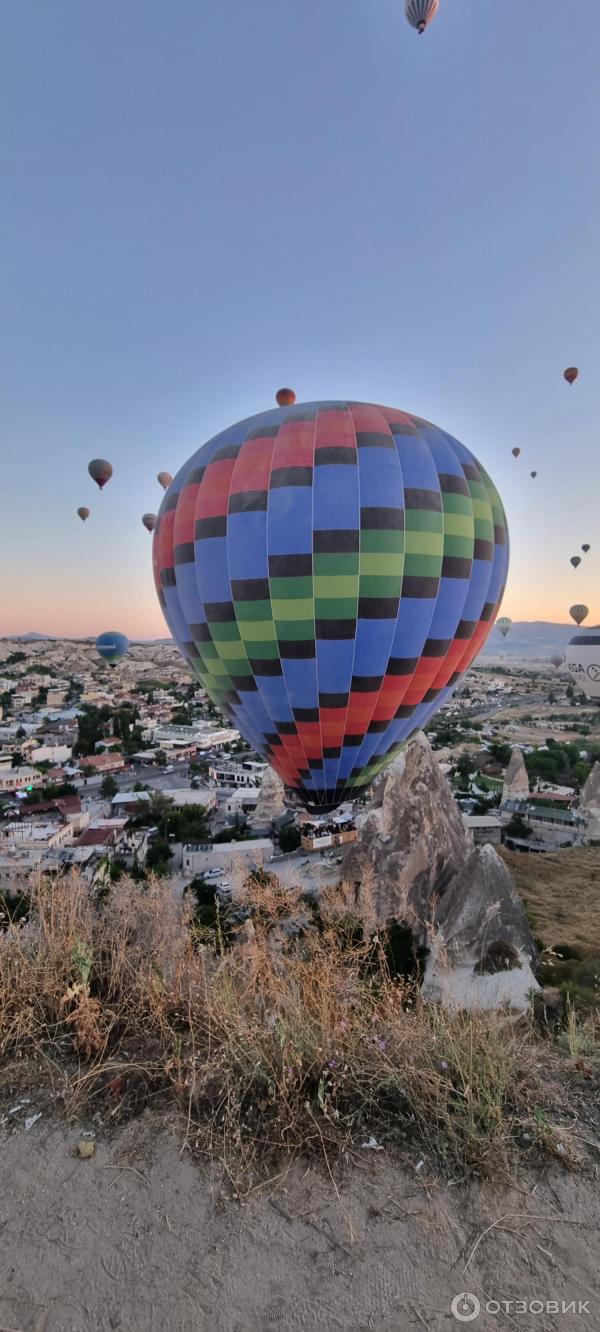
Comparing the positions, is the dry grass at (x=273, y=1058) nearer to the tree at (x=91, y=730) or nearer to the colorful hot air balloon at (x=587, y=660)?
the colorful hot air balloon at (x=587, y=660)

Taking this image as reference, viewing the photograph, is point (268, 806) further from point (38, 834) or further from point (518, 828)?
point (518, 828)

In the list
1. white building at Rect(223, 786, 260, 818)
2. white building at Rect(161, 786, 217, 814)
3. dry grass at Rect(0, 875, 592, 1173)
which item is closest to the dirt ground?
dry grass at Rect(0, 875, 592, 1173)

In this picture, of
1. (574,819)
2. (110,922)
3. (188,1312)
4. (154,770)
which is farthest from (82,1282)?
(154,770)

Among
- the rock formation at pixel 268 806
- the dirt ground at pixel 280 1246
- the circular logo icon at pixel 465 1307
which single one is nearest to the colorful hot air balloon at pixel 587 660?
the rock formation at pixel 268 806

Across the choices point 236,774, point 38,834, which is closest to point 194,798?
point 236,774

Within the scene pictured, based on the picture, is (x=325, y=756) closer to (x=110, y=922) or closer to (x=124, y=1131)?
(x=110, y=922)
